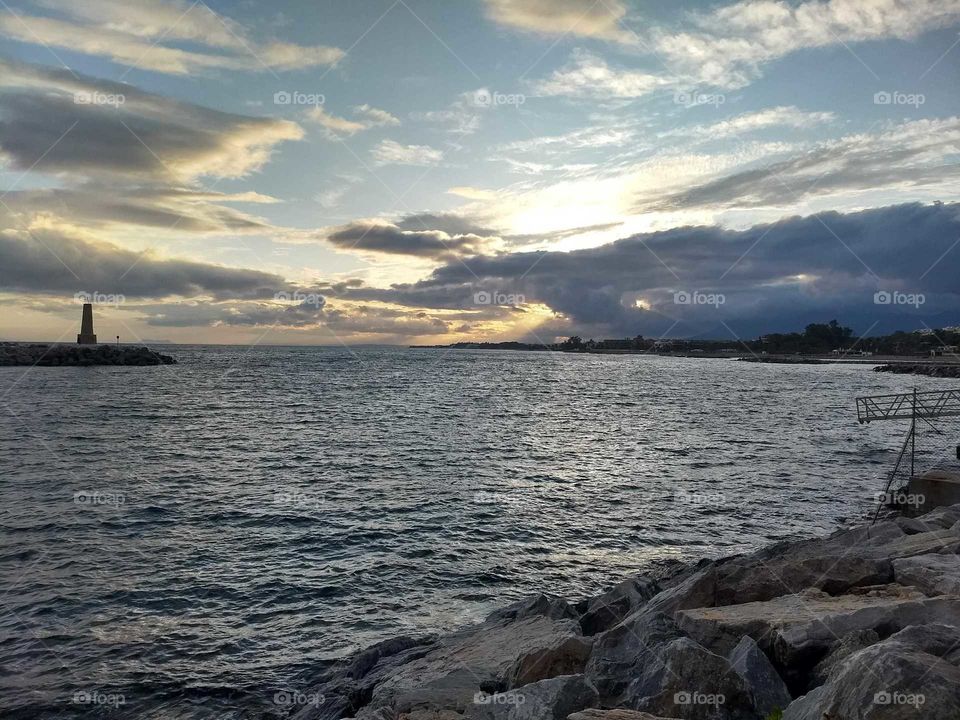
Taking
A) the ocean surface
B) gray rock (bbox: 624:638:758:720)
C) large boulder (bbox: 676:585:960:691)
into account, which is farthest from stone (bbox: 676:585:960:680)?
the ocean surface

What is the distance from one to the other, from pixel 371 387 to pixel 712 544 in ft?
292

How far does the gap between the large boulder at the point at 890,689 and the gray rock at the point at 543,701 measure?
10.2 feet

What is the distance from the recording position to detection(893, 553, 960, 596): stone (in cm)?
1103

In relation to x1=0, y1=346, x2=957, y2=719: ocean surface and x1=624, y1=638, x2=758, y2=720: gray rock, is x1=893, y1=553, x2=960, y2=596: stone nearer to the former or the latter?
x1=624, y1=638, x2=758, y2=720: gray rock

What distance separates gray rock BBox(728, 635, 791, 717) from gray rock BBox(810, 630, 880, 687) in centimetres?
52

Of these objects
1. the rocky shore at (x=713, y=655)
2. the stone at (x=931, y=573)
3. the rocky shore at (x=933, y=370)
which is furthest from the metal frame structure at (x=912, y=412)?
the rocky shore at (x=933, y=370)

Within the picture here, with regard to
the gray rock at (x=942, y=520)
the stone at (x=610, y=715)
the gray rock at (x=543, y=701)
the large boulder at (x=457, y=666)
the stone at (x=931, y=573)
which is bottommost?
the large boulder at (x=457, y=666)

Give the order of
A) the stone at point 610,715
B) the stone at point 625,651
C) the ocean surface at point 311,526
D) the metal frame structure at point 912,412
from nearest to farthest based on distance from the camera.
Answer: the stone at point 610,715 → the stone at point 625,651 → the ocean surface at point 311,526 → the metal frame structure at point 912,412

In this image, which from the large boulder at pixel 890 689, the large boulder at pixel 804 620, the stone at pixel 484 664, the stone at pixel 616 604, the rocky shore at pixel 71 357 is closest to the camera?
the large boulder at pixel 890 689

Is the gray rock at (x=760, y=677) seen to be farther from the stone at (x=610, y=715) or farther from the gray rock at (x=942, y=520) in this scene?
the gray rock at (x=942, y=520)

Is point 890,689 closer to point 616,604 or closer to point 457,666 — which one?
point 457,666

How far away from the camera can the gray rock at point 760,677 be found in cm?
800

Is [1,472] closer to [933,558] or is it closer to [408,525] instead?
[408,525]

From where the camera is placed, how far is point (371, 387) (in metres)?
107
